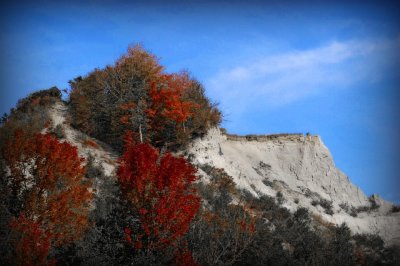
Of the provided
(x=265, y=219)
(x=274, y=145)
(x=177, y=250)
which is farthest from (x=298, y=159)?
(x=177, y=250)

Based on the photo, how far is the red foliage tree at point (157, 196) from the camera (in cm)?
2472

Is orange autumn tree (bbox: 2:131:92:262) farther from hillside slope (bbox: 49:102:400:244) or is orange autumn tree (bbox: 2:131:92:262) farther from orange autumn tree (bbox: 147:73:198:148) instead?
orange autumn tree (bbox: 147:73:198:148)

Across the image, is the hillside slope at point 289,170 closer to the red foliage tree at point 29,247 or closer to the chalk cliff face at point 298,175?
the chalk cliff face at point 298,175

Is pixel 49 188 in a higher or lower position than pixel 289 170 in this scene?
lower

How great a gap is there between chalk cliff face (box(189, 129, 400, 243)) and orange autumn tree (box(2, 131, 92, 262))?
1845cm

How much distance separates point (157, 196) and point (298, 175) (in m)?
34.8

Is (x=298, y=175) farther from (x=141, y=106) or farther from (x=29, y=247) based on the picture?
(x=29, y=247)

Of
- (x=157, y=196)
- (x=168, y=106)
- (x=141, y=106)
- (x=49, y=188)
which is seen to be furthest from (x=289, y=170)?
(x=49, y=188)

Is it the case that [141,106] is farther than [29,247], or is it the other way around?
[141,106]

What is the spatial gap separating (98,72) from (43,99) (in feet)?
24.1

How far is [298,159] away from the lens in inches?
2293

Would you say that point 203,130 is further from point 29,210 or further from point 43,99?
point 29,210

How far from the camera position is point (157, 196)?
2550cm

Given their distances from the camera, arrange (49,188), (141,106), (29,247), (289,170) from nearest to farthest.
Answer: (29,247), (49,188), (141,106), (289,170)
